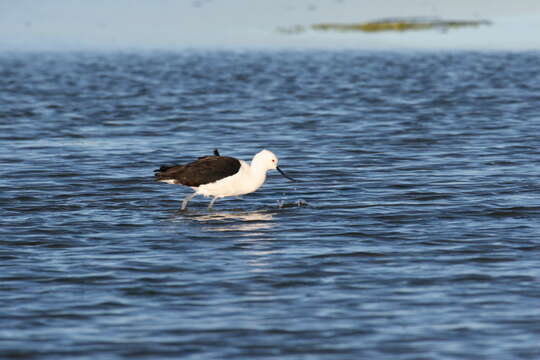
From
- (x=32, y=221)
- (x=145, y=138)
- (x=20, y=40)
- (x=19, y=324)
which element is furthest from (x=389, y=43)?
(x=19, y=324)

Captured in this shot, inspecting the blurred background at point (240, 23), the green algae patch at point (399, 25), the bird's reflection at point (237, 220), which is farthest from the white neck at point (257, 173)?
the green algae patch at point (399, 25)

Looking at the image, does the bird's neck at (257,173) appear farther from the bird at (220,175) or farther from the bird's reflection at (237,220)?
the bird's reflection at (237,220)

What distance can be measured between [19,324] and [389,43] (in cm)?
6673

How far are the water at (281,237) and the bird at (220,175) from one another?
43cm

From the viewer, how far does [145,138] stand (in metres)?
24.5

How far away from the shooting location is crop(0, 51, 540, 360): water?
9.38 metres

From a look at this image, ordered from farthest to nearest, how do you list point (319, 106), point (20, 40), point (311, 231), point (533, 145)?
point (20, 40) < point (319, 106) < point (533, 145) < point (311, 231)

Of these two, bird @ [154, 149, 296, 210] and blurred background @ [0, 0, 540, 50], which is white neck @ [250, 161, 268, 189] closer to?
bird @ [154, 149, 296, 210]

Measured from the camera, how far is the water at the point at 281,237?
9375 mm

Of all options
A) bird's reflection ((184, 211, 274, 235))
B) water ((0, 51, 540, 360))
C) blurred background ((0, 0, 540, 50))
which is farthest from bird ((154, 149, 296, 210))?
blurred background ((0, 0, 540, 50))

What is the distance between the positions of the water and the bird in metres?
0.43

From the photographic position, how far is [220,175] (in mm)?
15031

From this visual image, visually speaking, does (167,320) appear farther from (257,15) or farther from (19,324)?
(257,15)

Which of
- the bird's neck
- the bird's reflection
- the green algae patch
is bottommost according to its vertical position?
the green algae patch
